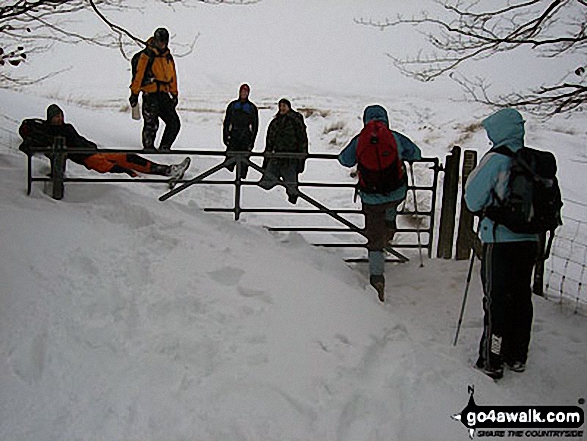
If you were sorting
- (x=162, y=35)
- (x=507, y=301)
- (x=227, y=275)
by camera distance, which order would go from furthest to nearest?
(x=162, y=35) → (x=227, y=275) → (x=507, y=301)

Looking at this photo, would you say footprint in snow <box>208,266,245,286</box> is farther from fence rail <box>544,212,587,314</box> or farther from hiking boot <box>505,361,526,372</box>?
fence rail <box>544,212,587,314</box>

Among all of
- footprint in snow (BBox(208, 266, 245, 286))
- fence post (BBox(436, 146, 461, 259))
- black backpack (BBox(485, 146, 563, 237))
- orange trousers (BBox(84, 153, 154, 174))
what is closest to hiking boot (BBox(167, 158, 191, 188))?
orange trousers (BBox(84, 153, 154, 174))

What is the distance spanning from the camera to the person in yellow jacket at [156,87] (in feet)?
24.6

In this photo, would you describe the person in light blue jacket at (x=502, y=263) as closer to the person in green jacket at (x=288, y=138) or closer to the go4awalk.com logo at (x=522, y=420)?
the go4awalk.com logo at (x=522, y=420)

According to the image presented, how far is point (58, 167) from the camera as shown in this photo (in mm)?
5262

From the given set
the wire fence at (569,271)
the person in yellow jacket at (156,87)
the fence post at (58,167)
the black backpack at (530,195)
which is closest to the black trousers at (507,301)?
the black backpack at (530,195)

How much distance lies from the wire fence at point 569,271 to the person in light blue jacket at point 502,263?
1566 mm

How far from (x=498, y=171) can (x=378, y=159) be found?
1.32m

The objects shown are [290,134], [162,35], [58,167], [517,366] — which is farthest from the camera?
[290,134]

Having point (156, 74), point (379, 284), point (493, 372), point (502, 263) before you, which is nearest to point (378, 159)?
point (379, 284)

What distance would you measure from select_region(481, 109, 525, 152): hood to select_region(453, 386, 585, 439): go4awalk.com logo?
1.50m

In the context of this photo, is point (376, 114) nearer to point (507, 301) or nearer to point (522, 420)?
point (507, 301)

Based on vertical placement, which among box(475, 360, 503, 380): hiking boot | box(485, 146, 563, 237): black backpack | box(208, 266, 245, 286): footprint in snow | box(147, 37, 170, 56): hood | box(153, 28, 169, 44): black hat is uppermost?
box(153, 28, 169, 44): black hat

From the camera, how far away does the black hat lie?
7453 millimetres
